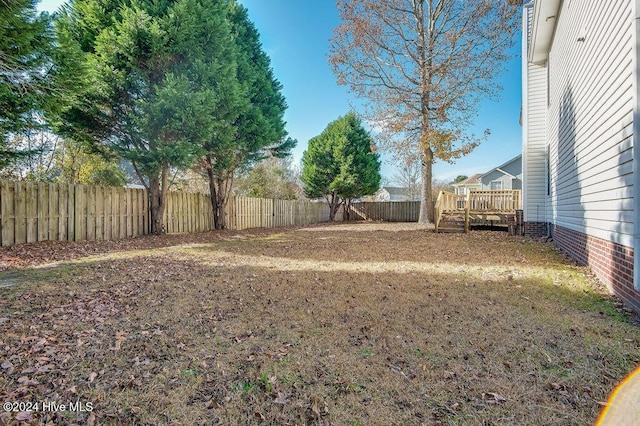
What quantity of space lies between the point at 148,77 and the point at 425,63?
11.7 metres

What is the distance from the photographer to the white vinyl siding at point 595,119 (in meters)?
3.72

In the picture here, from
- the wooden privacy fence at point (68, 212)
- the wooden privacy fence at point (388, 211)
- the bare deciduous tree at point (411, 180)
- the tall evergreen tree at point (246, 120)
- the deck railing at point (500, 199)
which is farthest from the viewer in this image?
the bare deciduous tree at point (411, 180)

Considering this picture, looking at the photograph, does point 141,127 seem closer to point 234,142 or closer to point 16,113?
point 16,113

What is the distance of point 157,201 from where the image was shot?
10305mm

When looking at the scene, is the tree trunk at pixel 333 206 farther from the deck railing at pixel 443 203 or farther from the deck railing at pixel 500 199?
the deck railing at pixel 500 199

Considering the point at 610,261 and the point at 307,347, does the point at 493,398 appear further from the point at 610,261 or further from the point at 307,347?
the point at 610,261

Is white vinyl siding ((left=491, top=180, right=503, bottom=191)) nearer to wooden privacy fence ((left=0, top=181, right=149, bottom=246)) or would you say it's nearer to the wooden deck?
the wooden deck

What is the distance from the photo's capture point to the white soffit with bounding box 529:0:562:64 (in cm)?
764

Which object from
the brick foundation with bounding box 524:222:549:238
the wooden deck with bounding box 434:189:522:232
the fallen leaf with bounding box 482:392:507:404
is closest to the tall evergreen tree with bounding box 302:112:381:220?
the wooden deck with bounding box 434:189:522:232

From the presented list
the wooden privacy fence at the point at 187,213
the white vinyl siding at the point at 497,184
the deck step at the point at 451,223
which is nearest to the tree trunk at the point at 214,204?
the wooden privacy fence at the point at 187,213

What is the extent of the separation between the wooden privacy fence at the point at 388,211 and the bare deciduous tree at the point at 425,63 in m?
7.93

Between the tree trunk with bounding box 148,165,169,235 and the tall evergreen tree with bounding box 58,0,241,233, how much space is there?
0.79m

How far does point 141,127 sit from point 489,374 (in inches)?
363

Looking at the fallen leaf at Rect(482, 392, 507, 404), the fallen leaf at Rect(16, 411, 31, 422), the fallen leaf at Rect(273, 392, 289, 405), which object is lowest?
the fallen leaf at Rect(273, 392, 289, 405)
